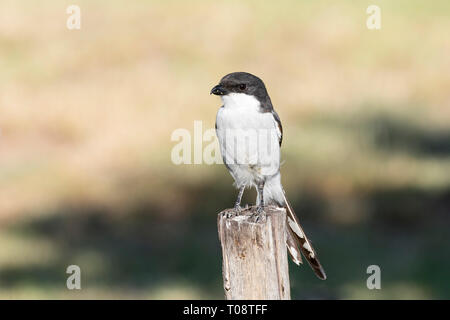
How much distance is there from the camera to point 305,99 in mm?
13391

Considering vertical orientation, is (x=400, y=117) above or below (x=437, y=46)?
below

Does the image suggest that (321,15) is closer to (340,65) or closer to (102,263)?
(340,65)

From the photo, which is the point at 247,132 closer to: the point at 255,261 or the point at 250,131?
the point at 250,131

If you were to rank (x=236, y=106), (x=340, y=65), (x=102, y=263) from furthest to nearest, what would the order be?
(x=340, y=65) < (x=102, y=263) < (x=236, y=106)

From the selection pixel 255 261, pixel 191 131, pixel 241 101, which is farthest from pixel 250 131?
pixel 191 131

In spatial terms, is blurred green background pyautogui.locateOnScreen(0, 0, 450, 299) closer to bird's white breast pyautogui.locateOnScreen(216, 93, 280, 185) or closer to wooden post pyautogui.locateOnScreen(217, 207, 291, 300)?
bird's white breast pyautogui.locateOnScreen(216, 93, 280, 185)

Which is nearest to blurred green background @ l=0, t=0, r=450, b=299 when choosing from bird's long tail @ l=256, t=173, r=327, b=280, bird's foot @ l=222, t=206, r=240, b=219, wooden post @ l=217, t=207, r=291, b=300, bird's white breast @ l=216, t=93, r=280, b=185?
bird's long tail @ l=256, t=173, r=327, b=280

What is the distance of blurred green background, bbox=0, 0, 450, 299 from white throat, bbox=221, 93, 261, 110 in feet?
7.00

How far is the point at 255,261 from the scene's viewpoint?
186 inches

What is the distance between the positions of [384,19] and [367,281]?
8115 millimetres

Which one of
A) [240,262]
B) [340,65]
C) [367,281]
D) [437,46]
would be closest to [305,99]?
[340,65]

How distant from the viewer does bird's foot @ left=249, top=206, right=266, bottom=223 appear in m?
4.89

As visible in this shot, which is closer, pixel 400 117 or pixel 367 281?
pixel 367 281

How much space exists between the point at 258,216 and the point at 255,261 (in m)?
0.35
